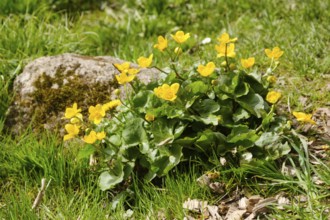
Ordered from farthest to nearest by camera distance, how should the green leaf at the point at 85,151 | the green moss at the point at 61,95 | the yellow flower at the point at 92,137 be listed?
the green moss at the point at 61,95
the green leaf at the point at 85,151
the yellow flower at the point at 92,137

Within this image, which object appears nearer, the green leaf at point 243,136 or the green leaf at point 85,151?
the green leaf at point 243,136

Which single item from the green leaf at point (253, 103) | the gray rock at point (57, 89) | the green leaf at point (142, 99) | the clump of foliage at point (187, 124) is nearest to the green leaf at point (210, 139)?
the clump of foliage at point (187, 124)

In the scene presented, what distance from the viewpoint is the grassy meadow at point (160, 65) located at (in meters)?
2.71

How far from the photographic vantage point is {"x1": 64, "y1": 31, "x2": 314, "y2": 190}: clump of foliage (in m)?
2.78

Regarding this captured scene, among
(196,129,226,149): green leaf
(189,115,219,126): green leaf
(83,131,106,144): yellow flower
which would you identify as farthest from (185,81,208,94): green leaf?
(83,131,106,144): yellow flower

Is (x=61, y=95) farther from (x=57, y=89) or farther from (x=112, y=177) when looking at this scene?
(x=112, y=177)

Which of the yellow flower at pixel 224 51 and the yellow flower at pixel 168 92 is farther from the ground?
the yellow flower at pixel 224 51

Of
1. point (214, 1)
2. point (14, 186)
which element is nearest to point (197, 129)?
point (14, 186)

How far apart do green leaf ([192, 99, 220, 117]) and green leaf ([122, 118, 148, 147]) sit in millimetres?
326

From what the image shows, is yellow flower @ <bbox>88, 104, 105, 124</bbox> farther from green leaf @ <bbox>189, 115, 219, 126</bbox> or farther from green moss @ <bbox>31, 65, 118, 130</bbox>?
green moss @ <bbox>31, 65, 118, 130</bbox>

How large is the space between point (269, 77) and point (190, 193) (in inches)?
32.6

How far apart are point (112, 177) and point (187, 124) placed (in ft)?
1.68

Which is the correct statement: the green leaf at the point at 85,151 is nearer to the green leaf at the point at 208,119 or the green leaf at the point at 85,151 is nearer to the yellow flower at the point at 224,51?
the green leaf at the point at 208,119

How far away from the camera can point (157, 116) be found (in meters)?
2.86
